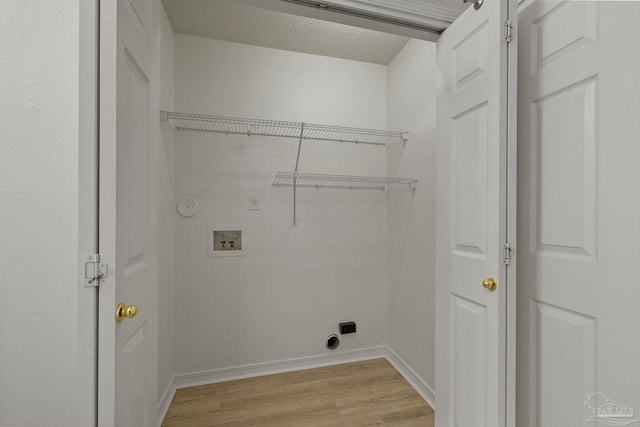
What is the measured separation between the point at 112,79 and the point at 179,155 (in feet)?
4.40

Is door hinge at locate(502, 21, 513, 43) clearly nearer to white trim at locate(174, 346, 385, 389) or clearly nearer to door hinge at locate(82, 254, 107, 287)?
door hinge at locate(82, 254, 107, 287)

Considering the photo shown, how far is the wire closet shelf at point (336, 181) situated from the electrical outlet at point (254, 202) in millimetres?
178

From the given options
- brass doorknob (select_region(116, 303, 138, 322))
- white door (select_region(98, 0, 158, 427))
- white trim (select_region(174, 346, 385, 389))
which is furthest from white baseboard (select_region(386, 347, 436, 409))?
brass doorknob (select_region(116, 303, 138, 322))

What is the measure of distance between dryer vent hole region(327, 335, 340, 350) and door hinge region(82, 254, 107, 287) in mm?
1887

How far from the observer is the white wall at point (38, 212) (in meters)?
0.87

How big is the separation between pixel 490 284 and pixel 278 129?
175cm

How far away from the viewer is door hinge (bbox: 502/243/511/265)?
0.99 meters

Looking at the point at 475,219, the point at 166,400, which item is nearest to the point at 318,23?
the point at 475,219

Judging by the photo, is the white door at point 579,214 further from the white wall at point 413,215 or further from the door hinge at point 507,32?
the white wall at point 413,215

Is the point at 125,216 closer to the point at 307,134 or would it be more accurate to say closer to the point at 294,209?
the point at 294,209

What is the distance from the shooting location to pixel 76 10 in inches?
35.3

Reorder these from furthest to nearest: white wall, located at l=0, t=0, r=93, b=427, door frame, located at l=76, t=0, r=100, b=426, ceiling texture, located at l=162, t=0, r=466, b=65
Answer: ceiling texture, located at l=162, t=0, r=466, b=65, white wall, located at l=0, t=0, r=93, b=427, door frame, located at l=76, t=0, r=100, b=426

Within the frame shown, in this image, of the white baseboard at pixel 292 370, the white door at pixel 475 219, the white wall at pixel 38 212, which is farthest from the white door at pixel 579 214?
the white wall at pixel 38 212

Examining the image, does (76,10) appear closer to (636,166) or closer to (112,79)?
(112,79)
